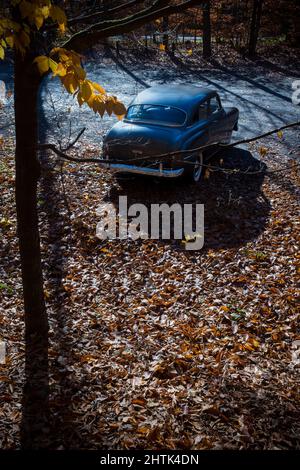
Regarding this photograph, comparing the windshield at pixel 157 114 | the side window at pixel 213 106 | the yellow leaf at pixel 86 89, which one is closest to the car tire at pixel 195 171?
the windshield at pixel 157 114

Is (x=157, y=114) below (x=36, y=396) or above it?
above

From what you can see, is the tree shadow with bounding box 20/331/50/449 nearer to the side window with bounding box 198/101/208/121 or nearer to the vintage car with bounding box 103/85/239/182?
the vintage car with bounding box 103/85/239/182

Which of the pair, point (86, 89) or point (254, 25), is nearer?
point (86, 89)

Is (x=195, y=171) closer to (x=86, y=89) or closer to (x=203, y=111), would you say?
(x=203, y=111)

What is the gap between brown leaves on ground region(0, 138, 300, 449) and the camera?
152 inches

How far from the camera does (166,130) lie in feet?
27.8

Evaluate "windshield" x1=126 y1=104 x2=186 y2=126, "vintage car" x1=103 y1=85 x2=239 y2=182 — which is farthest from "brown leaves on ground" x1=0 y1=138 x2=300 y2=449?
"windshield" x1=126 y1=104 x2=186 y2=126

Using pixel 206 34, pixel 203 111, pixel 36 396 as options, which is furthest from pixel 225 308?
pixel 206 34

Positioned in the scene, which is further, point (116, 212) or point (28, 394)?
point (116, 212)

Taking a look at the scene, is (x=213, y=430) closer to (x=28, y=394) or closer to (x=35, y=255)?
(x=28, y=394)

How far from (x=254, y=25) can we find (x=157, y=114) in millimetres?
16964

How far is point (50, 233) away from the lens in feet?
24.9
